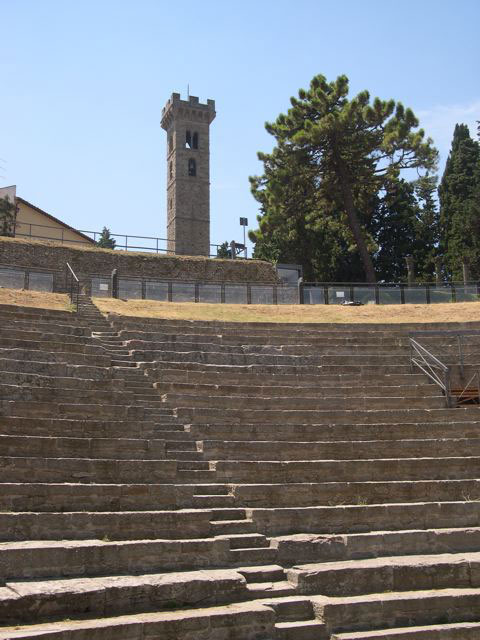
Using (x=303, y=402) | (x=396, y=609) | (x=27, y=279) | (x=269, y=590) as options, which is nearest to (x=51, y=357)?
(x=303, y=402)

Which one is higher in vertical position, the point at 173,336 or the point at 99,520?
the point at 173,336

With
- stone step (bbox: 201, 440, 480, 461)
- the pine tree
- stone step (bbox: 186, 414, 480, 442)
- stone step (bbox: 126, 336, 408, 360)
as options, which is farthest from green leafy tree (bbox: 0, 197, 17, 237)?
stone step (bbox: 201, 440, 480, 461)

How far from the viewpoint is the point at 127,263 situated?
102ft

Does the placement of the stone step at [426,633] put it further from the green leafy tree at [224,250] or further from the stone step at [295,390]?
the green leafy tree at [224,250]

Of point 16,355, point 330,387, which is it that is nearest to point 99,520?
point 16,355

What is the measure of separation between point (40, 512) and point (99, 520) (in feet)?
1.90

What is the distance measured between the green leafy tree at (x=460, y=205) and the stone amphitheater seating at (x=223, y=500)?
90.7 ft

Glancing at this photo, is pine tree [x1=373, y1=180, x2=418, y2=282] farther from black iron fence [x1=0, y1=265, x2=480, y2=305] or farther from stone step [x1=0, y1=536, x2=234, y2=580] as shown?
stone step [x1=0, y1=536, x2=234, y2=580]

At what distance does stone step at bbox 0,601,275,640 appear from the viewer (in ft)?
16.5

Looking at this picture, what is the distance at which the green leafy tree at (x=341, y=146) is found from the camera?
31562 mm

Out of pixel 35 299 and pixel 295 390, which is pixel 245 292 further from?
pixel 295 390

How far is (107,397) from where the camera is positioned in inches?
392

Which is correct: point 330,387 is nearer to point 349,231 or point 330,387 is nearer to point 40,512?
point 40,512

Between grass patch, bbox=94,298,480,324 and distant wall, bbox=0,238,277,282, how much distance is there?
204 inches
